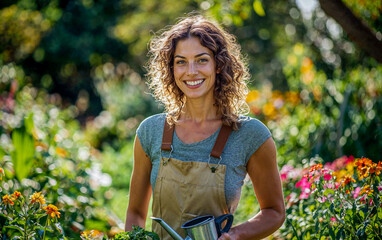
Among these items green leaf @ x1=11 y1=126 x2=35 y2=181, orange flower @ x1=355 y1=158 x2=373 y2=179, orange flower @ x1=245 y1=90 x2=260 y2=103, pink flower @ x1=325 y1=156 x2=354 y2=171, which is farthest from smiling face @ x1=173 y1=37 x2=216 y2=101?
orange flower @ x1=245 y1=90 x2=260 y2=103

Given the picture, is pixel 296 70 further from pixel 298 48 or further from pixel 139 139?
pixel 139 139

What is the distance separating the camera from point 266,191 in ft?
6.34

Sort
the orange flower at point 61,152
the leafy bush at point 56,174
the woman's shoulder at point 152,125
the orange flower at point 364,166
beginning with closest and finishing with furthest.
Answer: the orange flower at point 364,166, the woman's shoulder at point 152,125, the leafy bush at point 56,174, the orange flower at point 61,152

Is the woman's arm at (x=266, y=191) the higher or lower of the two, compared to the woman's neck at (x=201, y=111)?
lower

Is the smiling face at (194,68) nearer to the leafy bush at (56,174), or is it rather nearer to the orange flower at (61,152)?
the leafy bush at (56,174)

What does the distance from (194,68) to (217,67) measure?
0.14 m

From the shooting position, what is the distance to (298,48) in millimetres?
6570

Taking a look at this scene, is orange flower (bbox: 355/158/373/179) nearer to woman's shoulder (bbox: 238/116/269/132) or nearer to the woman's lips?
woman's shoulder (bbox: 238/116/269/132)

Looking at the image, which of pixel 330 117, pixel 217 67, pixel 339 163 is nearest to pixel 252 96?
pixel 330 117

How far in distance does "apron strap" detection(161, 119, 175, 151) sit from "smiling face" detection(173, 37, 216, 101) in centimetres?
18

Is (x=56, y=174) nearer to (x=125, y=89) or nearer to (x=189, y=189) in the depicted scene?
(x=189, y=189)

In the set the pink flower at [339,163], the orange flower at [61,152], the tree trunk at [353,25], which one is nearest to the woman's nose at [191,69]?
the tree trunk at [353,25]

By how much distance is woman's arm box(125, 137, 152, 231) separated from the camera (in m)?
2.12

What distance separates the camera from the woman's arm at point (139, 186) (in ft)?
6.97
